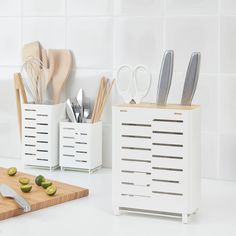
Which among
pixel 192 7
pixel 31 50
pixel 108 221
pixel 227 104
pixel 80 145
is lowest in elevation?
pixel 108 221

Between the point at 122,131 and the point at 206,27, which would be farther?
the point at 206,27

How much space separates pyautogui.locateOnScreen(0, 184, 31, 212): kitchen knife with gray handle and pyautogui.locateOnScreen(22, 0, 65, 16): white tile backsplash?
58 cm

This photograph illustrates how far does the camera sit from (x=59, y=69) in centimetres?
170

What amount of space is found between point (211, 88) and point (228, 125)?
0.33 ft

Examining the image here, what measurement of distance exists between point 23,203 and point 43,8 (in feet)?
2.27

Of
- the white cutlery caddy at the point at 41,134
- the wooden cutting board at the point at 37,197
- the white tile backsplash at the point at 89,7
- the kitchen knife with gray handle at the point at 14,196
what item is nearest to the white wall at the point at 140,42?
the white tile backsplash at the point at 89,7

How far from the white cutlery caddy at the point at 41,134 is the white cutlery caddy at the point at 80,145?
26 millimetres

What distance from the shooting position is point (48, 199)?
1304 mm

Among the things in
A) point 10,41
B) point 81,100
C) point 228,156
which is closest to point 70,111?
point 81,100

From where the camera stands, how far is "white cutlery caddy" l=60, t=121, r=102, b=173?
160cm

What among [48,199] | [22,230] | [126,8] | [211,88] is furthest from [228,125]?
[22,230]

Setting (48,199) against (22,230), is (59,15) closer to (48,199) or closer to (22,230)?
(48,199)

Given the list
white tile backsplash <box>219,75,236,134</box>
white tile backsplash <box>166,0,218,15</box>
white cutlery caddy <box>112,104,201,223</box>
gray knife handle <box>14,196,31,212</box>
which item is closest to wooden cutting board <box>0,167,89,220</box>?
gray knife handle <box>14,196,31,212</box>

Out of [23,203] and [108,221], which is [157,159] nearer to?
[108,221]
